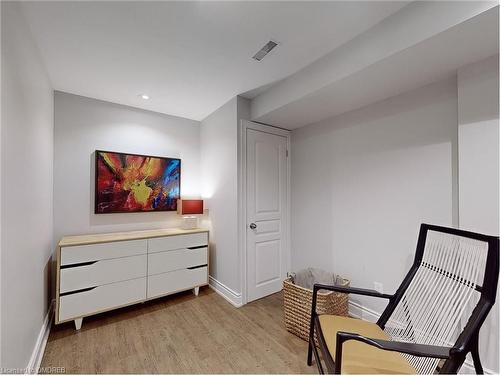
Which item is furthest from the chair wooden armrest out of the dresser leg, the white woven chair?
the dresser leg

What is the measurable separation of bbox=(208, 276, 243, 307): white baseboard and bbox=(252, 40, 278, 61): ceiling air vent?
2378mm

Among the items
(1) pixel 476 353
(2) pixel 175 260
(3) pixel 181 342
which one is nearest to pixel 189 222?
(2) pixel 175 260

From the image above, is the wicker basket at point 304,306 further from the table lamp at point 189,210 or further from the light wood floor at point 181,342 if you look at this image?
the table lamp at point 189,210

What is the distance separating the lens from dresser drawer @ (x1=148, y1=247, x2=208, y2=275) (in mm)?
2490

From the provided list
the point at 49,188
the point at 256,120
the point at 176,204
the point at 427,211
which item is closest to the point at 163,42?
the point at 256,120

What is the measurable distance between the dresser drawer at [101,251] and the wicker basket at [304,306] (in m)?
1.60

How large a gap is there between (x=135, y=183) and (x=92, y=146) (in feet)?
2.02

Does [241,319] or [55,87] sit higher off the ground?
[55,87]

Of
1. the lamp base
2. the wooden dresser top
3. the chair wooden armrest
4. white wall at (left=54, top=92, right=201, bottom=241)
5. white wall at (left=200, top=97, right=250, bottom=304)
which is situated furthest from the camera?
the lamp base

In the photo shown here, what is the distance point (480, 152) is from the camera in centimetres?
143

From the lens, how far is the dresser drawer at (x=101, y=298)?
6.61ft

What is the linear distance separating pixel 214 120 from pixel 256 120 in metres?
0.69

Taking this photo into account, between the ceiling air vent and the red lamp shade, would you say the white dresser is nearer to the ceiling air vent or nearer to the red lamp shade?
the red lamp shade

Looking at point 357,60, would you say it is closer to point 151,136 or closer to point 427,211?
point 427,211
